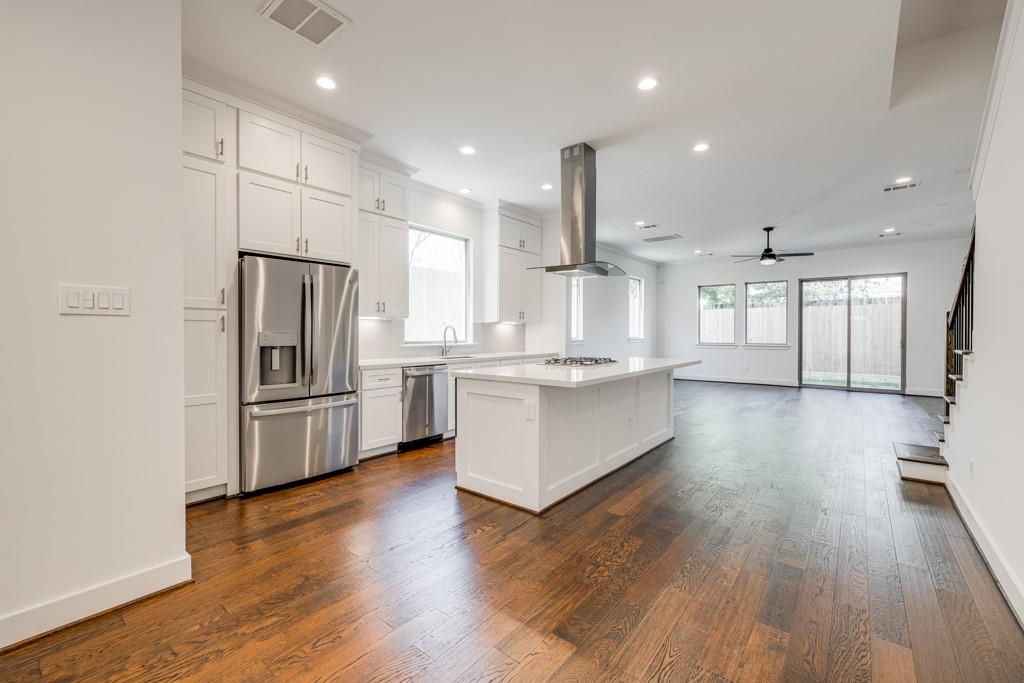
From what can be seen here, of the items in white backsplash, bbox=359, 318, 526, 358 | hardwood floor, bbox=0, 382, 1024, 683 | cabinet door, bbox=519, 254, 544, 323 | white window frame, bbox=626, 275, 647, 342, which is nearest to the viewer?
hardwood floor, bbox=0, 382, 1024, 683

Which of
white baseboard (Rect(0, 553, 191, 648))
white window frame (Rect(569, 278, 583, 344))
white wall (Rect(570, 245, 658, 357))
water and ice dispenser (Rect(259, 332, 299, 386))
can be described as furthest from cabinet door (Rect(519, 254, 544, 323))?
white baseboard (Rect(0, 553, 191, 648))

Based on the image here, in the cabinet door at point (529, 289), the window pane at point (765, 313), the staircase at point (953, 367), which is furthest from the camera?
the window pane at point (765, 313)

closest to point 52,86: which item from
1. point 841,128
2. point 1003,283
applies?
point 1003,283

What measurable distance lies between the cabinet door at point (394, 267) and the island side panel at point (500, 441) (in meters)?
1.69

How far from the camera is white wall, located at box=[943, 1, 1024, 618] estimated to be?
194 centimetres

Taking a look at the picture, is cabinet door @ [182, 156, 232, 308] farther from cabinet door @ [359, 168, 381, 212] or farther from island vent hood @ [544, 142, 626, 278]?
island vent hood @ [544, 142, 626, 278]

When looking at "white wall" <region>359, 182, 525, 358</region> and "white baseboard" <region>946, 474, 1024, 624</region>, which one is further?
"white wall" <region>359, 182, 525, 358</region>

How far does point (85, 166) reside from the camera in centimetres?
182

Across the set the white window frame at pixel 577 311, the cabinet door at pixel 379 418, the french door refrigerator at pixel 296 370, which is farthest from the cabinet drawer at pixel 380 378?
the white window frame at pixel 577 311

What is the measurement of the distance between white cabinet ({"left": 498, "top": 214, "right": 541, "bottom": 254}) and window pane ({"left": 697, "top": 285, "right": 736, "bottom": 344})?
5.83m

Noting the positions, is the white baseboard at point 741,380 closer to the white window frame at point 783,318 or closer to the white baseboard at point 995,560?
the white window frame at point 783,318

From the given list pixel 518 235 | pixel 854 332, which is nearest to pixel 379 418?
pixel 518 235

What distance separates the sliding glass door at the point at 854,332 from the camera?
836 cm

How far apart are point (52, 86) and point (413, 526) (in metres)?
2.64
